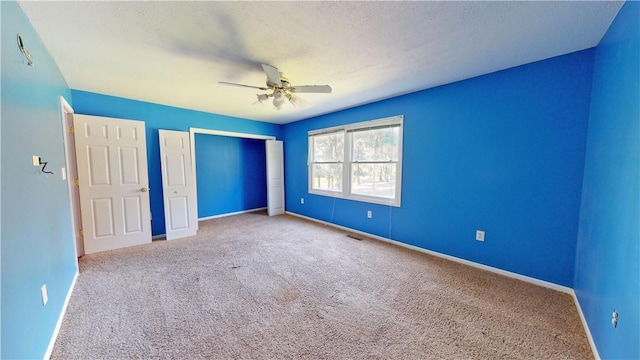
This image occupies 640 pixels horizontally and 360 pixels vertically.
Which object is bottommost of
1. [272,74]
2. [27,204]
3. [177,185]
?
[177,185]

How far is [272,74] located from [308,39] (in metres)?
0.51

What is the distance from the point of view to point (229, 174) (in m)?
5.49

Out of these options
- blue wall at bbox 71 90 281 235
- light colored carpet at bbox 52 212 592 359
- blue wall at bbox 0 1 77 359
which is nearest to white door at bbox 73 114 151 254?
blue wall at bbox 71 90 281 235

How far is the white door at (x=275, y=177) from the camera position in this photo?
5.34 m

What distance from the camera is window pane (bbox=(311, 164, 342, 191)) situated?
4461mm

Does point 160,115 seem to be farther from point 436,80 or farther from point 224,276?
point 436,80

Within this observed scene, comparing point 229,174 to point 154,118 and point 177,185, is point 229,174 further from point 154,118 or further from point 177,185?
point 154,118

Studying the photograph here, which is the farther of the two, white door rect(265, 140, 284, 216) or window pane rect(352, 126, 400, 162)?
white door rect(265, 140, 284, 216)

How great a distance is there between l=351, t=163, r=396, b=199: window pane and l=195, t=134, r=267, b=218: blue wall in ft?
9.74

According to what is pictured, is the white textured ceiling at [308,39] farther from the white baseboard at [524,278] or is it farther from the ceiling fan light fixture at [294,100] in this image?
the white baseboard at [524,278]

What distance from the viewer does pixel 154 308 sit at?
1983 millimetres

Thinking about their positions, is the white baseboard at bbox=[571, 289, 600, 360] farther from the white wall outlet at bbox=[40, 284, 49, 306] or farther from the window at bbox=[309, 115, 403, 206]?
the white wall outlet at bbox=[40, 284, 49, 306]

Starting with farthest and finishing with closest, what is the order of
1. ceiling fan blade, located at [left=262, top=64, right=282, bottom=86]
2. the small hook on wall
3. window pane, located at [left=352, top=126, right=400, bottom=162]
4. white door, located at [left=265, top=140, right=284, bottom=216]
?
white door, located at [left=265, top=140, right=284, bottom=216], window pane, located at [left=352, top=126, right=400, bottom=162], ceiling fan blade, located at [left=262, top=64, right=282, bottom=86], the small hook on wall

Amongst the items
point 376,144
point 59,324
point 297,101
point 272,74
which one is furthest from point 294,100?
point 59,324
